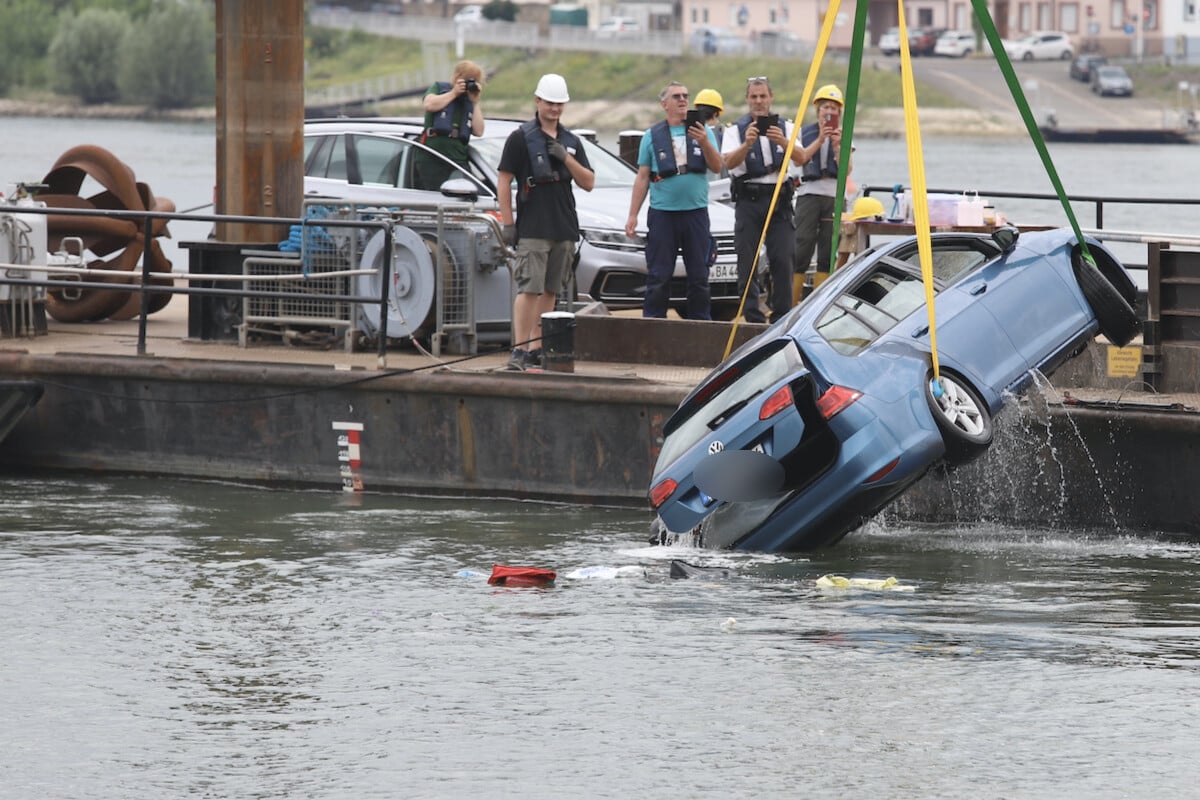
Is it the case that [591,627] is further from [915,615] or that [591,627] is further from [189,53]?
[189,53]

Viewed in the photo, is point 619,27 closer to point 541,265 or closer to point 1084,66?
point 1084,66

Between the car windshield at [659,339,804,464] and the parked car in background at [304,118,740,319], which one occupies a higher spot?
the parked car in background at [304,118,740,319]

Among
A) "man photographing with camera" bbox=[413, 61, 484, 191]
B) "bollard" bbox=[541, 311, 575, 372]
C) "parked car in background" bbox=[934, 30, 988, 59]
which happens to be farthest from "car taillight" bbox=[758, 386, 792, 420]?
→ "parked car in background" bbox=[934, 30, 988, 59]

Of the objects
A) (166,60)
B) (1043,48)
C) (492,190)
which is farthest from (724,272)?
(1043,48)

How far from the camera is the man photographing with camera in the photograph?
1530 cm

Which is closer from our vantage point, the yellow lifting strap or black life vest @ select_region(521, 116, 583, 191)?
the yellow lifting strap

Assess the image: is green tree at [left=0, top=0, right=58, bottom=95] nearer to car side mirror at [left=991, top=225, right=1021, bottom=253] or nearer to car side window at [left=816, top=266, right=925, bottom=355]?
car side window at [left=816, top=266, right=925, bottom=355]

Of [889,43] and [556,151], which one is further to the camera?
[889,43]

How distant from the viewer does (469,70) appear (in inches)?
599

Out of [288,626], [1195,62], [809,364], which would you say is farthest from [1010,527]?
[1195,62]

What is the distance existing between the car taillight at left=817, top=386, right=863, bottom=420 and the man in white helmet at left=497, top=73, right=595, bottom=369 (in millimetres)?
3047

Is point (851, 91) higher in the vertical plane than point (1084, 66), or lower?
lower

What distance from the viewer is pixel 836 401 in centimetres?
1075

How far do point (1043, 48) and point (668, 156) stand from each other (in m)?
88.1
